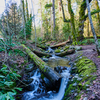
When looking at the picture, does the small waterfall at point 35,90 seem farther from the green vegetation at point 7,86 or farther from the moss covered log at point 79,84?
the moss covered log at point 79,84

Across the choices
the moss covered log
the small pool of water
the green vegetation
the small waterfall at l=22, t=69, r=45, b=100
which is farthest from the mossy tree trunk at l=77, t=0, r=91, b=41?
the green vegetation

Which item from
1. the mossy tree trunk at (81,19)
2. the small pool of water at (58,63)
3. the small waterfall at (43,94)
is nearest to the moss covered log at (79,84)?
the small waterfall at (43,94)

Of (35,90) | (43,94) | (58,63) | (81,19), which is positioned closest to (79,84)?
(43,94)

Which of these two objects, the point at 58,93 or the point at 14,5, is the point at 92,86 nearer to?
the point at 58,93

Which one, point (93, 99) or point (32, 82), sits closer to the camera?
point (93, 99)

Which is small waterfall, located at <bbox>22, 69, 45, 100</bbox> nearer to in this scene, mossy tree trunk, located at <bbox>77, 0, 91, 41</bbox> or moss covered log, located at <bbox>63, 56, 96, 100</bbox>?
moss covered log, located at <bbox>63, 56, 96, 100</bbox>

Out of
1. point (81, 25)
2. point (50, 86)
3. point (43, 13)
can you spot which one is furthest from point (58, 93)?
point (43, 13)

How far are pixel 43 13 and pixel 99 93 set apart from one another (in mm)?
26116

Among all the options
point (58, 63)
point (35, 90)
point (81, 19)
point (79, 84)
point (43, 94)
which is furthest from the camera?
point (81, 19)

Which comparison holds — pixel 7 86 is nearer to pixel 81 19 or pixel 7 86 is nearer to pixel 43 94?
pixel 43 94

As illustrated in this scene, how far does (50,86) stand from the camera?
3.84 m

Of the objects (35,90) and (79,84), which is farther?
(35,90)

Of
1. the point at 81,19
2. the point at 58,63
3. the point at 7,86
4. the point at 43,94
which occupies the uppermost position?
the point at 81,19

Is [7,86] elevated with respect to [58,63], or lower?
elevated
